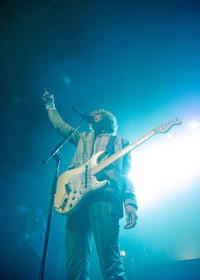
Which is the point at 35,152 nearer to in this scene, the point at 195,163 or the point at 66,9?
the point at 66,9

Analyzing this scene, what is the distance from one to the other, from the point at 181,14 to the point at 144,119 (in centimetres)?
257

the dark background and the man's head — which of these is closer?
the man's head

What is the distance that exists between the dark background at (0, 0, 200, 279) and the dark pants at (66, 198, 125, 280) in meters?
3.76

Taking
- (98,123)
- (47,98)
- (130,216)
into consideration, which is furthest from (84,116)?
(130,216)

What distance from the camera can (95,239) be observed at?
210 cm

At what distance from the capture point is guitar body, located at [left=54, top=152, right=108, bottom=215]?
90.4 inches

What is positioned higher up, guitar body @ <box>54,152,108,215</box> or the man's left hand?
guitar body @ <box>54,152,108,215</box>

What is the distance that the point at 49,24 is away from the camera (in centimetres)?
558

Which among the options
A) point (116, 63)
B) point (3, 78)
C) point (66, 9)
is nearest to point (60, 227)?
point (3, 78)

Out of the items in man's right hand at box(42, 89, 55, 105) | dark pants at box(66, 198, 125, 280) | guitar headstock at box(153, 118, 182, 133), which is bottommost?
dark pants at box(66, 198, 125, 280)

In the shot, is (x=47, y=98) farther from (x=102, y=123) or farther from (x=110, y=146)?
(x=110, y=146)

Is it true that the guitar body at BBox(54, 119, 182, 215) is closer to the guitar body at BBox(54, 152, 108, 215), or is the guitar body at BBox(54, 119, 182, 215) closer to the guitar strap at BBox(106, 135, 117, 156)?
the guitar body at BBox(54, 152, 108, 215)

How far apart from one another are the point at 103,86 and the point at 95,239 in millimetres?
4850

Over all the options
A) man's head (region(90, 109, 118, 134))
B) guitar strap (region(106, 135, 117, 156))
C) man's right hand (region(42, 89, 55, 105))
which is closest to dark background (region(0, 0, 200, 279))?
man's right hand (region(42, 89, 55, 105))
